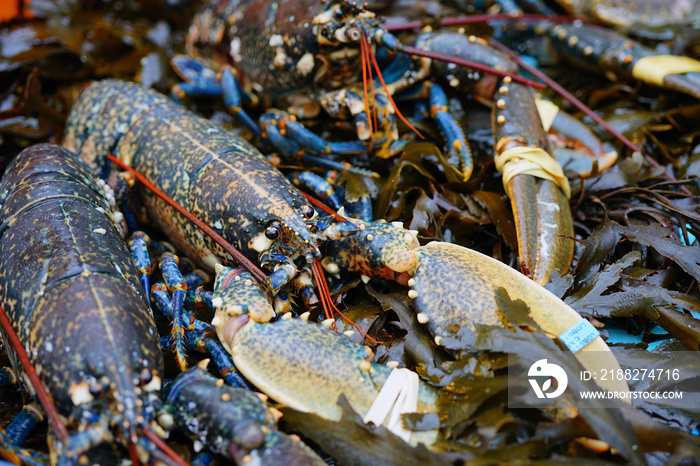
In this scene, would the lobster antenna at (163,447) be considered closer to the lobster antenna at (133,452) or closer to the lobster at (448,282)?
the lobster antenna at (133,452)

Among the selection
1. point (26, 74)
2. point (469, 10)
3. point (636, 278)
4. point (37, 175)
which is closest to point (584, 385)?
point (636, 278)

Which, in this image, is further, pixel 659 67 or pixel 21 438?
pixel 659 67

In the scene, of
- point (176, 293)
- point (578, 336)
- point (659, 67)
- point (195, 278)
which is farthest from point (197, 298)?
point (659, 67)

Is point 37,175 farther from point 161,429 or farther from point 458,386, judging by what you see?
point 458,386

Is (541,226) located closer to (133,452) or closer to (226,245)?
(226,245)

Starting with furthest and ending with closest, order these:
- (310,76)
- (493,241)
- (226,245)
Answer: (310,76)
(493,241)
(226,245)

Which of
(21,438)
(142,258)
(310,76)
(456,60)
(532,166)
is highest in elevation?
(456,60)

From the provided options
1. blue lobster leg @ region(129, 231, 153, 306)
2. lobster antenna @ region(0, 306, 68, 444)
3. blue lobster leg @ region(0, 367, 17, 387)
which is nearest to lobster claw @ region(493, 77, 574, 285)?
blue lobster leg @ region(129, 231, 153, 306)
